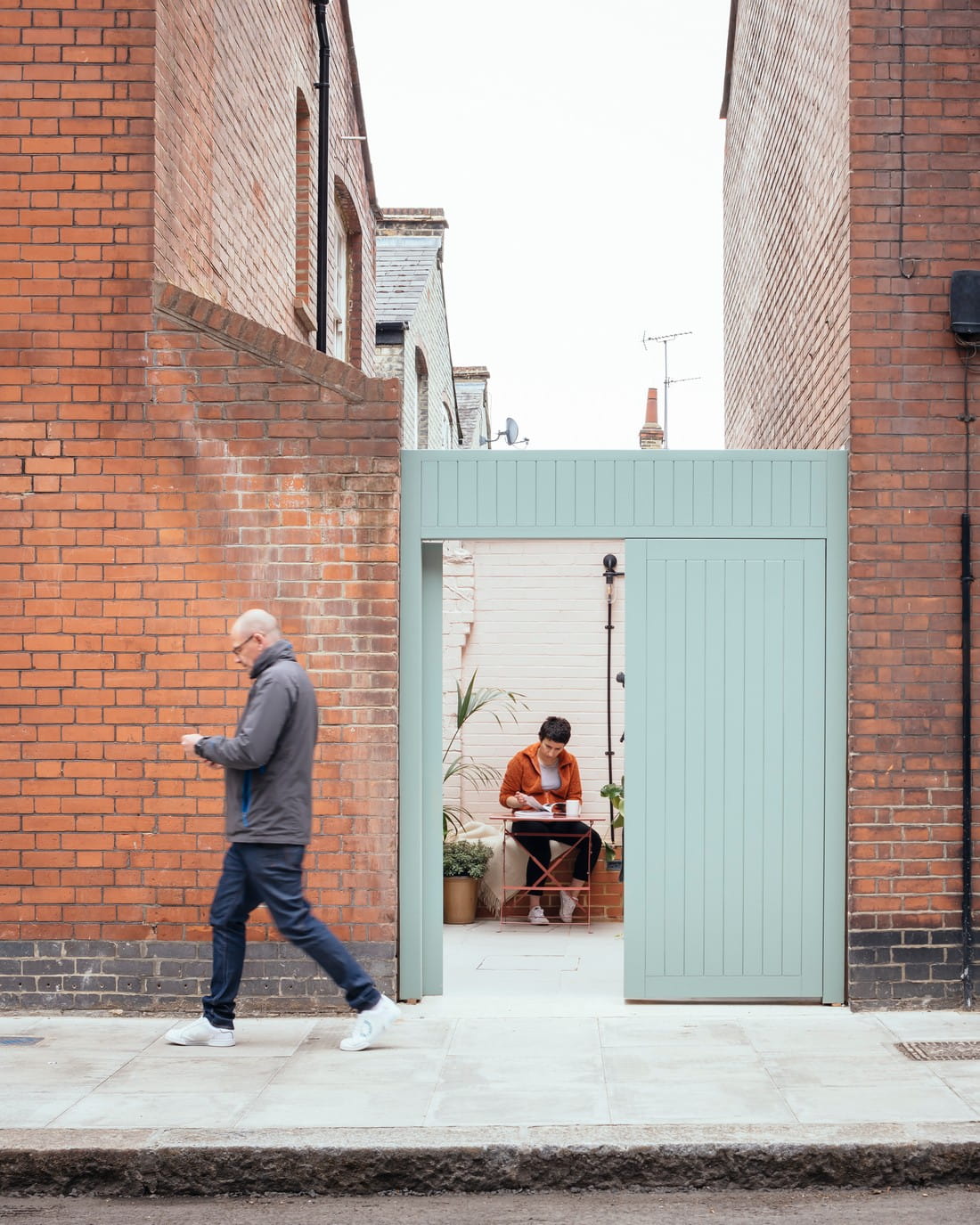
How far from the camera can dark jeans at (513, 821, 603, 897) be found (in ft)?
31.8

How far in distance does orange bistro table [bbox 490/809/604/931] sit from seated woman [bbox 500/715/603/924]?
0.02m

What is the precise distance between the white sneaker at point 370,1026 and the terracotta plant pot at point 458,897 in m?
3.78

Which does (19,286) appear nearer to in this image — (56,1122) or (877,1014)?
(56,1122)

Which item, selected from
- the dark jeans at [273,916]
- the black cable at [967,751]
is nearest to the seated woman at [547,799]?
the black cable at [967,751]

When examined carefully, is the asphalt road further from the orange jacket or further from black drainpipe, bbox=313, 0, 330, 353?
black drainpipe, bbox=313, 0, 330, 353

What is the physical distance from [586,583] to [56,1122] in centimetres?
711

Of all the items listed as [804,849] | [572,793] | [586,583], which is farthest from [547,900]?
[804,849]

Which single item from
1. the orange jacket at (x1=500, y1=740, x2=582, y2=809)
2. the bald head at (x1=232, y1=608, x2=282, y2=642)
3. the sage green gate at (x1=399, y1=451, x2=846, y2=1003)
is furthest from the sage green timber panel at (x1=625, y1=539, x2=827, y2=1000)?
the orange jacket at (x1=500, y1=740, x2=582, y2=809)

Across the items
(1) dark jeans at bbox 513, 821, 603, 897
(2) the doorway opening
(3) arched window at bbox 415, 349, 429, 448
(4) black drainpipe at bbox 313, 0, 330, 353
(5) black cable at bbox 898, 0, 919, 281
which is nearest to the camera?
(5) black cable at bbox 898, 0, 919, 281

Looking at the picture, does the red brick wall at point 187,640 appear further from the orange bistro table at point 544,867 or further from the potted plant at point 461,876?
the potted plant at point 461,876

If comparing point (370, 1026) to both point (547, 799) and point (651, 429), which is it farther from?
point (651, 429)

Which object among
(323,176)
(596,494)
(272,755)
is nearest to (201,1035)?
(272,755)

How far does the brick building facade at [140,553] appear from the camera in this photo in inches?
268

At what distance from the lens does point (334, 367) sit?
22.2 feet
